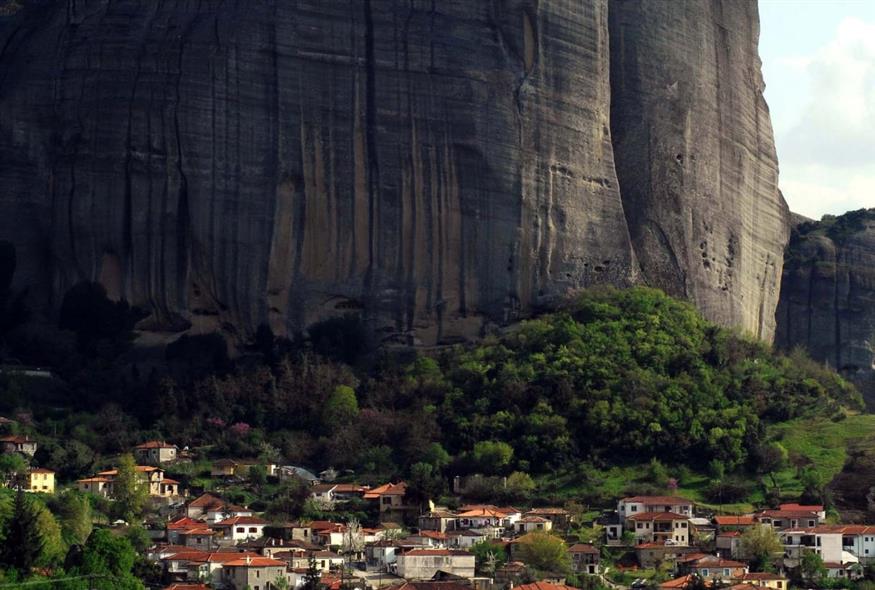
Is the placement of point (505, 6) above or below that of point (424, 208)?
above

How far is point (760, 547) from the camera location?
81625 mm

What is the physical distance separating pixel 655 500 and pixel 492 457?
628 cm

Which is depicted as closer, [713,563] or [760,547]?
[713,563]

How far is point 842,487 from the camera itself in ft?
297

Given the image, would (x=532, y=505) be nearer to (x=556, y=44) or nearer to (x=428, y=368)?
(x=428, y=368)

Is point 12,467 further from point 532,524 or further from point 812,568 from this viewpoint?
point 812,568

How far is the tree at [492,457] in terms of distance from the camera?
298ft

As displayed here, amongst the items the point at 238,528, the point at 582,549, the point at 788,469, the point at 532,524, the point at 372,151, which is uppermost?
the point at 372,151

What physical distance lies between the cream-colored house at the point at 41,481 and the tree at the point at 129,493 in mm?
1619

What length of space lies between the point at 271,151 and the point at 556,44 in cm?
903

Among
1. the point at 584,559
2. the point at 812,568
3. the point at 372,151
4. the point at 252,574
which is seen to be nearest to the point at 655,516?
the point at 584,559

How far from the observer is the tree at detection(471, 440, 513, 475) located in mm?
90938

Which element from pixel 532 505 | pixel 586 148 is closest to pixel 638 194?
pixel 586 148

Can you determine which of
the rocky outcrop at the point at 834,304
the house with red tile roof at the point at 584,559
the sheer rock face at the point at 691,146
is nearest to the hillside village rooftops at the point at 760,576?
the house with red tile roof at the point at 584,559
